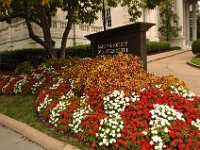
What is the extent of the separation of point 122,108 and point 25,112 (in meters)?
2.95

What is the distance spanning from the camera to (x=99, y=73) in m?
7.12

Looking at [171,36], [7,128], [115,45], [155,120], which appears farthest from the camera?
[171,36]

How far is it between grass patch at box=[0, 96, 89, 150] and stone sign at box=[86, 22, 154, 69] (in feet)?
9.38

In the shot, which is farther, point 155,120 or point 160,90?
point 160,90

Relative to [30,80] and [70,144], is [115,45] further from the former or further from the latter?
[70,144]

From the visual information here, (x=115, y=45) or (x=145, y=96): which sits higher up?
(x=115, y=45)

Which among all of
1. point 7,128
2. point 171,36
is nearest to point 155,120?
point 7,128

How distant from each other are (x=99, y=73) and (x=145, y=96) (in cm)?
157

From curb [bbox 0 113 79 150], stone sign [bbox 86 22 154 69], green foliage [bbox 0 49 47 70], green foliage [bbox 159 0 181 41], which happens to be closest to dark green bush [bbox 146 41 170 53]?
green foliage [bbox 159 0 181 41]

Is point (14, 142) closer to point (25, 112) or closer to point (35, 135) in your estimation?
point (35, 135)

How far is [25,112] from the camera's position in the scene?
24.5ft

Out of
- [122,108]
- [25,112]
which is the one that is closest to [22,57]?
[25,112]

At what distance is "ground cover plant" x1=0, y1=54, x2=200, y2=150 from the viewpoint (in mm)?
4844

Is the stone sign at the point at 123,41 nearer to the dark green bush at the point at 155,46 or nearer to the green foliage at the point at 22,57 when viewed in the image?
the green foliage at the point at 22,57
